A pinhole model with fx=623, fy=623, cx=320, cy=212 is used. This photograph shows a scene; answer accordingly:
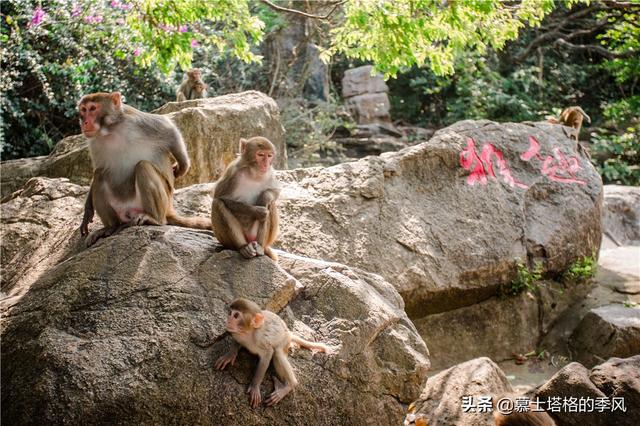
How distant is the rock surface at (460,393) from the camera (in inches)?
203

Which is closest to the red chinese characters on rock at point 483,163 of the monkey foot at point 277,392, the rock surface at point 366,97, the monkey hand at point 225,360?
the monkey foot at point 277,392

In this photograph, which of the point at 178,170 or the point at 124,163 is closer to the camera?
the point at 124,163

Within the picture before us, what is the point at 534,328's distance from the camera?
848cm

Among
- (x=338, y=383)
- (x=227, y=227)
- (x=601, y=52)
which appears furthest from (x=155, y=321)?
(x=601, y=52)

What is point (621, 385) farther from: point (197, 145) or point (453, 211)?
point (197, 145)

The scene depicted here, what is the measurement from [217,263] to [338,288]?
0.89 m

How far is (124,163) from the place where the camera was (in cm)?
502

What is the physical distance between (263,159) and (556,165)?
6015 mm

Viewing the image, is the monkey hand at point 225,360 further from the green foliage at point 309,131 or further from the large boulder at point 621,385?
the green foliage at point 309,131

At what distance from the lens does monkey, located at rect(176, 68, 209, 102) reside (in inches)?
429

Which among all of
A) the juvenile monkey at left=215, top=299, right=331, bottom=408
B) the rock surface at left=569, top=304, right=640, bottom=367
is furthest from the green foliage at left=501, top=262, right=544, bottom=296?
the juvenile monkey at left=215, top=299, right=331, bottom=408

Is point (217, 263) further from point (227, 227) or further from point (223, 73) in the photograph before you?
point (223, 73)

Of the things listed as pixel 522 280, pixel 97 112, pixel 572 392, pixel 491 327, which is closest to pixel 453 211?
pixel 522 280

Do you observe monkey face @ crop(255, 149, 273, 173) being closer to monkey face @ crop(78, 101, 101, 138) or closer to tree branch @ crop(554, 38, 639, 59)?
monkey face @ crop(78, 101, 101, 138)
